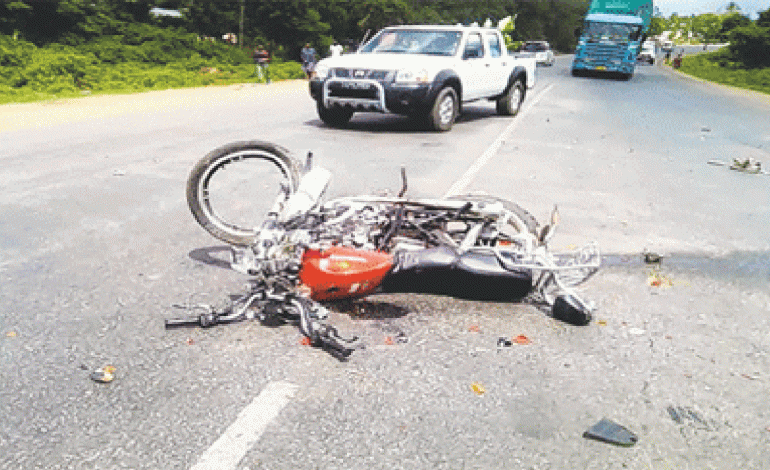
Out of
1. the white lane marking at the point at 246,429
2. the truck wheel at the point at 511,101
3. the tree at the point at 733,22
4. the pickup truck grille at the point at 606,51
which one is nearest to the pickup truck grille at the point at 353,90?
the truck wheel at the point at 511,101

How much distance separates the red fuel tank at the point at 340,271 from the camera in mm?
3562

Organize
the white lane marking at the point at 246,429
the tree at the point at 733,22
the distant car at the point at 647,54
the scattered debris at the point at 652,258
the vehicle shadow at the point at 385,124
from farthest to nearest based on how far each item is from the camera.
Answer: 1. the distant car at the point at 647,54
2. the tree at the point at 733,22
3. the vehicle shadow at the point at 385,124
4. the scattered debris at the point at 652,258
5. the white lane marking at the point at 246,429

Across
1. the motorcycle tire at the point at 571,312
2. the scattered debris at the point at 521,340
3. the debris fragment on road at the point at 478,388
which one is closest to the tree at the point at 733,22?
the motorcycle tire at the point at 571,312

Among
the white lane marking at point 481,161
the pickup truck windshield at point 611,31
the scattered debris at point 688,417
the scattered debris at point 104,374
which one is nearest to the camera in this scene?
the scattered debris at point 688,417

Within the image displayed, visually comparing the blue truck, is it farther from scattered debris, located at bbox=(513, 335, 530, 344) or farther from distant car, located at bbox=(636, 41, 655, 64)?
distant car, located at bbox=(636, 41, 655, 64)

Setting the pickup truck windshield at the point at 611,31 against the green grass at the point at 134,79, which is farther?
the pickup truck windshield at the point at 611,31

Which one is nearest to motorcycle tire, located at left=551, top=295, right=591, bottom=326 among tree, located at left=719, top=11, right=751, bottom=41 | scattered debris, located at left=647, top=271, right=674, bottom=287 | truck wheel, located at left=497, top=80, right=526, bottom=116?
scattered debris, located at left=647, top=271, right=674, bottom=287

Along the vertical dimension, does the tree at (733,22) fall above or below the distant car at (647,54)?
above

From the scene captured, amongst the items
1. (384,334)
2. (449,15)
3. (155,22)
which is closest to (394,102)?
(384,334)

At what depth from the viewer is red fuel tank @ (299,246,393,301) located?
3562 mm

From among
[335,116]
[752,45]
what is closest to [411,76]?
[335,116]

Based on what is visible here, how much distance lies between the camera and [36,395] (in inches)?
108

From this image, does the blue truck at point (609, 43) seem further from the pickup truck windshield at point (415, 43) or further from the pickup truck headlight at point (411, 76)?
the pickup truck headlight at point (411, 76)

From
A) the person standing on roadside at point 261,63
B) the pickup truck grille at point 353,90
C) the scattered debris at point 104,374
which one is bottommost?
the person standing on roadside at point 261,63
